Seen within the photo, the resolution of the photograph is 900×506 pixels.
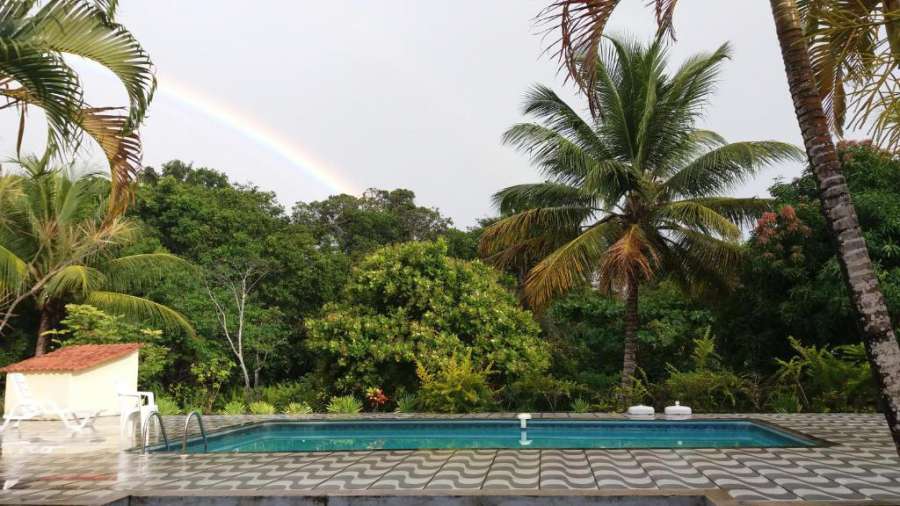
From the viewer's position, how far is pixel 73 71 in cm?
466

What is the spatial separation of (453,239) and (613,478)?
17.6m

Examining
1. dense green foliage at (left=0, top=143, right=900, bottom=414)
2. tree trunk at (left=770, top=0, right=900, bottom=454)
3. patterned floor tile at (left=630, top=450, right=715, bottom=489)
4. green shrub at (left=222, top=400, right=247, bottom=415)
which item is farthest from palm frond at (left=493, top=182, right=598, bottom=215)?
tree trunk at (left=770, top=0, right=900, bottom=454)

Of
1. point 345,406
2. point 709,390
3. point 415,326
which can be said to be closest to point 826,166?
point 709,390

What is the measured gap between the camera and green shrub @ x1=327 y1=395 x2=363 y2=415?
13.0 metres

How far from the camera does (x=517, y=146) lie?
1435cm

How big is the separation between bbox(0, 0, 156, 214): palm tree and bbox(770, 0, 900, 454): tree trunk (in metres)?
4.57

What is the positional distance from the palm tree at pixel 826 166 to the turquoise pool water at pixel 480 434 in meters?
5.33

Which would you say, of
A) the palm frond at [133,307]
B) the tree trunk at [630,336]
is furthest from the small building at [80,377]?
the tree trunk at [630,336]

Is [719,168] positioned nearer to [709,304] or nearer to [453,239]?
[709,304]

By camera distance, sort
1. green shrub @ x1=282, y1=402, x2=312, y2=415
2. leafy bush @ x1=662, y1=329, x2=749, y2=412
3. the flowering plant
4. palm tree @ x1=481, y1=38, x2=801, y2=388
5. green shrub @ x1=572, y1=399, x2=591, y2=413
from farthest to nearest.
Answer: the flowering plant < green shrub @ x1=282, y1=402, x2=312, y2=415 < palm tree @ x1=481, y1=38, x2=801, y2=388 < green shrub @ x1=572, y1=399, x2=591, y2=413 < leafy bush @ x1=662, y1=329, x2=749, y2=412

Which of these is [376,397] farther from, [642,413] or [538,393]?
[642,413]

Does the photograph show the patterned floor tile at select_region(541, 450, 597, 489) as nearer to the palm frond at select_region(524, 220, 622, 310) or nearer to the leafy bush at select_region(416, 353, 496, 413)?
the leafy bush at select_region(416, 353, 496, 413)

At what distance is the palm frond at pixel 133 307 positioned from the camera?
17.2 m

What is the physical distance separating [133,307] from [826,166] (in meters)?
16.4
